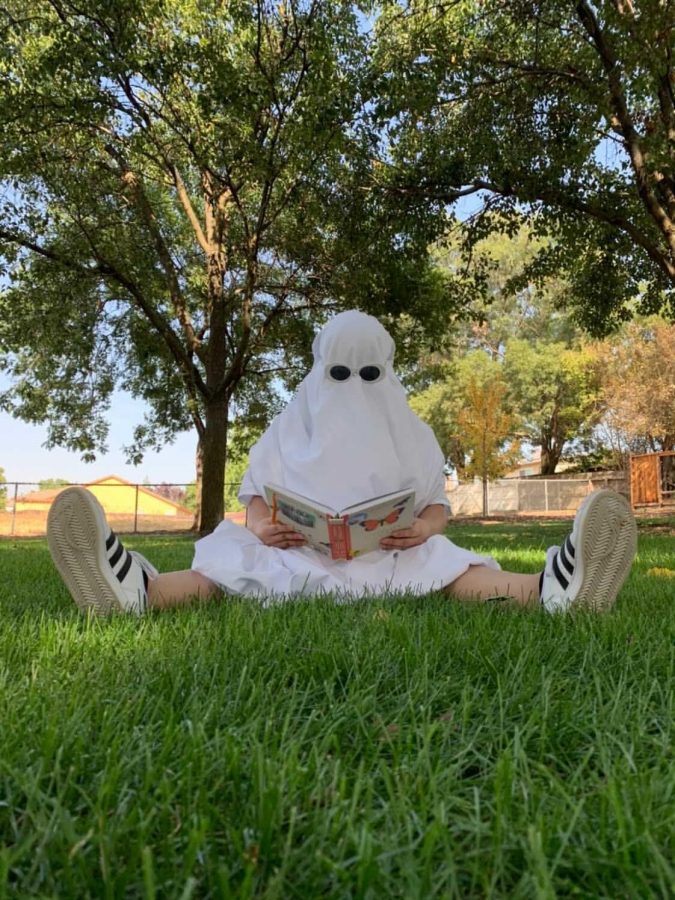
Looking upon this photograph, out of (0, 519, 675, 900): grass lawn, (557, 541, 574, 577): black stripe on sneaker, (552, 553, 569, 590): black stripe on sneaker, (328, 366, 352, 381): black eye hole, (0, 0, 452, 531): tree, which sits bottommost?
(0, 519, 675, 900): grass lawn

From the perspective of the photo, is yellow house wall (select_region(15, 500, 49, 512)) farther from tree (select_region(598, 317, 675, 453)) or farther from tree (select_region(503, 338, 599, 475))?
tree (select_region(598, 317, 675, 453))

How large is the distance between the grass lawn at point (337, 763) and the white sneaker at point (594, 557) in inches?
13.6

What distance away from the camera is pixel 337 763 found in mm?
986

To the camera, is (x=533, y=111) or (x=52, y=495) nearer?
(x=533, y=111)

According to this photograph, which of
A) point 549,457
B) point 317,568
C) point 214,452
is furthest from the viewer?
point 549,457

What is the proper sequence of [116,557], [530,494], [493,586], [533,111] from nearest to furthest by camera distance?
[116,557], [493,586], [533,111], [530,494]

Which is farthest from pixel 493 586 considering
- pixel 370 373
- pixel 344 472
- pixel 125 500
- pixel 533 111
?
pixel 125 500

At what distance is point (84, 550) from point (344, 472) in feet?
3.52

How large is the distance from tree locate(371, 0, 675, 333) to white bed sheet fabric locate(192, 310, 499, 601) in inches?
204

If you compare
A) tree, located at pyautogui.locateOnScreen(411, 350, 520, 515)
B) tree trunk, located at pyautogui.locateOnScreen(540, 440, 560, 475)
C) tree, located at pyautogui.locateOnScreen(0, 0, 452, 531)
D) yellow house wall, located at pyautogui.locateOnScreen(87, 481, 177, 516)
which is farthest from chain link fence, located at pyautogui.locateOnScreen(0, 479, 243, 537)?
tree trunk, located at pyautogui.locateOnScreen(540, 440, 560, 475)

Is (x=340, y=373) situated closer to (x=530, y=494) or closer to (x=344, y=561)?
(x=344, y=561)

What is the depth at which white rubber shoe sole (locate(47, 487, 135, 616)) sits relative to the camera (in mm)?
2170

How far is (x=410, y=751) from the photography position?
42.9 inches

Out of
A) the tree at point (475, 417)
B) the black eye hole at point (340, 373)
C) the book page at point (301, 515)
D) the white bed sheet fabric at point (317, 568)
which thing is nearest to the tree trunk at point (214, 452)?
the black eye hole at point (340, 373)
